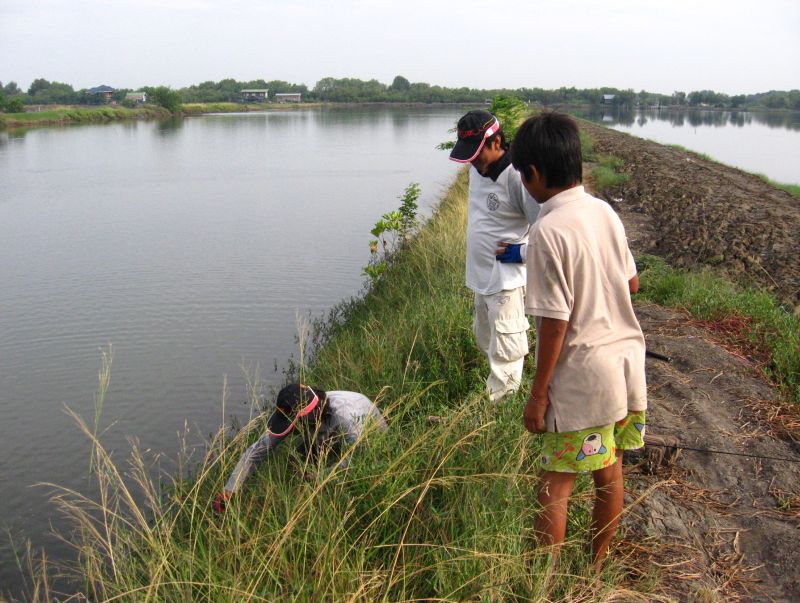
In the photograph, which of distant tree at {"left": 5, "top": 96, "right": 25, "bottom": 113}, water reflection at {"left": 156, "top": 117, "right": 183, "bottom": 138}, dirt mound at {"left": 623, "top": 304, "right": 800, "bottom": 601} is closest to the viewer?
dirt mound at {"left": 623, "top": 304, "right": 800, "bottom": 601}

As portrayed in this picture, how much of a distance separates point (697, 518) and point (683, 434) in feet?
2.16

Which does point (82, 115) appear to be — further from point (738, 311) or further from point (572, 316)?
point (572, 316)

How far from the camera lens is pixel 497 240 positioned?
3611mm

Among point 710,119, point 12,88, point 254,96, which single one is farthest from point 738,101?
point 12,88

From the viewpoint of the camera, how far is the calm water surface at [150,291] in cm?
572

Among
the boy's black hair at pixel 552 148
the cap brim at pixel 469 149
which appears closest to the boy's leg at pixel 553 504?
the boy's black hair at pixel 552 148

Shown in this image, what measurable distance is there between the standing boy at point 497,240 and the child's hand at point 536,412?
1276mm

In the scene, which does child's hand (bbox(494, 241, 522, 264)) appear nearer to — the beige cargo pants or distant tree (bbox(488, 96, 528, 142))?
the beige cargo pants

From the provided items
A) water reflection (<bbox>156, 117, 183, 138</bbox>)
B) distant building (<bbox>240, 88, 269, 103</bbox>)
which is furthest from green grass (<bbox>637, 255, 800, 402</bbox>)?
distant building (<bbox>240, 88, 269, 103</bbox>)

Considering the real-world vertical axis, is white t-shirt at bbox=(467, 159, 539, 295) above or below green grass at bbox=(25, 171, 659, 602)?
above

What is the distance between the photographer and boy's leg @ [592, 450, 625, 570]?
Answer: 2.42 metres

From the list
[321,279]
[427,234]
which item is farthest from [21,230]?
[427,234]

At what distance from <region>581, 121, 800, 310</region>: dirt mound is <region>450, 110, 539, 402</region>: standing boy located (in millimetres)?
3352

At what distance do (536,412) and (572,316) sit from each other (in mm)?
321
